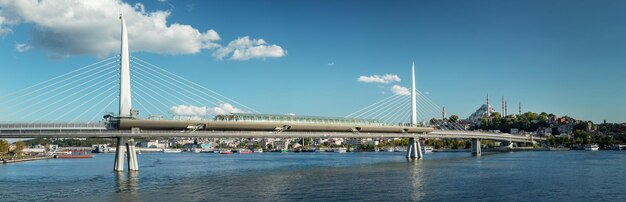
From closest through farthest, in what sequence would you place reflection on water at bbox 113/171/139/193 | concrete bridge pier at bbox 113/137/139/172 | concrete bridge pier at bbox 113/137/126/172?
reflection on water at bbox 113/171/139/193
concrete bridge pier at bbox 113/137/126/172
concrete bridge pier at bbox 113/137/139/172

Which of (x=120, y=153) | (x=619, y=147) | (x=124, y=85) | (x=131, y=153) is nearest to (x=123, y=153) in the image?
(x=120, y=153)

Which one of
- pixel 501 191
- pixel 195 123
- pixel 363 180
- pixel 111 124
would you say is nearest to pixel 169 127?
pixel 195 123

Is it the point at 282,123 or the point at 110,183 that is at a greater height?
the point at 282,123

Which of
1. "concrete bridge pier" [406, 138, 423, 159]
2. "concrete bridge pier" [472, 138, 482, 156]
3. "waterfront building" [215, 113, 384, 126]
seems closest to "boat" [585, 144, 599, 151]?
"concrete bridge pier" [472, 138, 482, 156]

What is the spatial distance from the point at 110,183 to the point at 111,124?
38.2ft

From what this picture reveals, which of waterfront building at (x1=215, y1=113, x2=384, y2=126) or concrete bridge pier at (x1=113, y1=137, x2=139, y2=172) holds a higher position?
waterfront building at (x1=215, y1=113, x2=384, y2=126)

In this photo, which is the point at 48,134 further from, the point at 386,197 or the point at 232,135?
the point at 386,197

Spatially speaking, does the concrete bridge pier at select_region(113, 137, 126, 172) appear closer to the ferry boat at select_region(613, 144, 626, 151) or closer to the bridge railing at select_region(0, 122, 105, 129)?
the bridge railing at select_region(0, 122, 105, 129)

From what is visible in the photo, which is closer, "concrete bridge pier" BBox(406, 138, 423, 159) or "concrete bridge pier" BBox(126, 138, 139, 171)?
"concrete bridge pier" BBox(126, 138, 139, 171)

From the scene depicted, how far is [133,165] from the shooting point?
64.9m

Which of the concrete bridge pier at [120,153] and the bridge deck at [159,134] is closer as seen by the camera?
the bridge deck at [159,134]

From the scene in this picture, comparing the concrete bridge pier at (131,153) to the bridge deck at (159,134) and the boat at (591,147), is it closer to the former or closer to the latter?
the bridge deck at (159,134)

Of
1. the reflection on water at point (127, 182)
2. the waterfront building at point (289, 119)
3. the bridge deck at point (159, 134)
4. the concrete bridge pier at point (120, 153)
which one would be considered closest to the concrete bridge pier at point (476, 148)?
the bridge deck at point (159, 134)

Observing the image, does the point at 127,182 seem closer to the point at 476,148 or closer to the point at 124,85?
the point at 124,85
